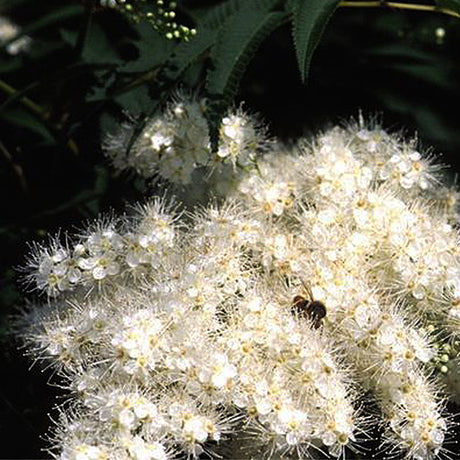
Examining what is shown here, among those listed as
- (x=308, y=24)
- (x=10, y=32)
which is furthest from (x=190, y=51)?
(x=10, y=32)

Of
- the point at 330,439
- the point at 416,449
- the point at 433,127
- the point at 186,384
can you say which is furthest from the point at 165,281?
the point at 433,127

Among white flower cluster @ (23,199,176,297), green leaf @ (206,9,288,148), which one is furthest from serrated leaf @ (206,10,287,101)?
white flower cluster @ (23,199,176,297)

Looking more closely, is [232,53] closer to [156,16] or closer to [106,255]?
[156,16]

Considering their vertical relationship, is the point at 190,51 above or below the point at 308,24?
below

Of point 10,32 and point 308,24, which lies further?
point 10,32

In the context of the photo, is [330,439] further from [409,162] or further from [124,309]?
[409,162]

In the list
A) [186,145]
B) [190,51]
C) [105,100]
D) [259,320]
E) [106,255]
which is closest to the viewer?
[259,320]
